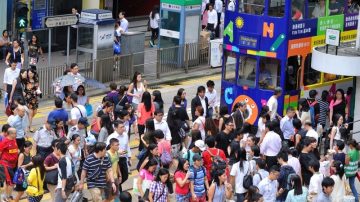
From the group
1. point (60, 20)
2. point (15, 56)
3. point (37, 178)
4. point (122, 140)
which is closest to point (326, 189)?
point (122, 140)

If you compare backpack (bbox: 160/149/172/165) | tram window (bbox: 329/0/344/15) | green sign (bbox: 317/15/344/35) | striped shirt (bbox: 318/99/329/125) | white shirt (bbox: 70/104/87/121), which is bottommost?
striped shirt (bbox: 318/99/329/125)

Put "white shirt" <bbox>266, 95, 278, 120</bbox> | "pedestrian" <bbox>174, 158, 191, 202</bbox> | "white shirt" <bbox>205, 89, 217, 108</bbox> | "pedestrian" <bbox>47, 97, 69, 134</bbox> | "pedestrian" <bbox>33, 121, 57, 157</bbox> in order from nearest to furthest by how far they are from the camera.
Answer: "pedestrian" <bbox>174, 158, 191, 202</bbox> < "pedestrian" <bbox>33, 121, 57, 157</bbox> < "pedestrian" <bbox>47, 97, 69, 134</bbox> < "white shirt" <bbox>266, 95, 278, 120</bbox> < "white shirt" <bbox>205, 89, 217, 108</bbox>

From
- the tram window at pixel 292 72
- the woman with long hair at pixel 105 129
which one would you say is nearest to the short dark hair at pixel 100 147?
the woman with long hair at pixel 105 129

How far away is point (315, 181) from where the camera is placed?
56.0 feet

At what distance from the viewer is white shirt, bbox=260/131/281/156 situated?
19.3m

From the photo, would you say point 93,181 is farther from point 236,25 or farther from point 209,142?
point 236,25

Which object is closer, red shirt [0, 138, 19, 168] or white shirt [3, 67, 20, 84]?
red shirt [0, 138, 19, 168]

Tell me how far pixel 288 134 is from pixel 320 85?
366 cm

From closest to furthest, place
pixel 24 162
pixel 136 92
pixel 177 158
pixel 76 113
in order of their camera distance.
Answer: pixel 24 162
pixel 177 158
pixel 76 113
pixel 136 92

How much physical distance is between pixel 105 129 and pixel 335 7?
7783 mm

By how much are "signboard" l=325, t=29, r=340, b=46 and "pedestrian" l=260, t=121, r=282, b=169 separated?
3.55 metres

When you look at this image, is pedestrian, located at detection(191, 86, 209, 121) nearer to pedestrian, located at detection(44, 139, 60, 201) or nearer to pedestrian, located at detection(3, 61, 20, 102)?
pedestrian, located at detection(3, 61, 20, 102)

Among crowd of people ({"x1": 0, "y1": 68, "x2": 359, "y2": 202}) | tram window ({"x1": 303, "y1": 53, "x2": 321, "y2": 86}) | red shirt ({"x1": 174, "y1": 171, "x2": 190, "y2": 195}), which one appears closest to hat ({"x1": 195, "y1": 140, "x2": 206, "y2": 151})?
crowd of people ({"x1": 0, "y1": 68, "x2": 359, "y2": 202})

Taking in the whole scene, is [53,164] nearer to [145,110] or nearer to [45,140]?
[45,140]
